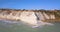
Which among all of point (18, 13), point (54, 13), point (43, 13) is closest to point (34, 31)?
point (18, 13)

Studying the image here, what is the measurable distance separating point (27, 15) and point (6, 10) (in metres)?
4.51

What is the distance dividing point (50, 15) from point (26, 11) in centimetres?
546

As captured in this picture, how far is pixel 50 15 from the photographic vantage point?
2709 centimetres

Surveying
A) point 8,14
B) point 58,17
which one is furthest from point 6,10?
point 58,17

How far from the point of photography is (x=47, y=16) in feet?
88.2

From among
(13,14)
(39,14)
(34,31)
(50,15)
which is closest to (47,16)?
(50,15)

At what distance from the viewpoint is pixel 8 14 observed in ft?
80.0

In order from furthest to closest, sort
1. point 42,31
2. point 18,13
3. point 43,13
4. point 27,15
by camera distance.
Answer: point 43,13 < point 18,13 < point 27,15 < point 42,31

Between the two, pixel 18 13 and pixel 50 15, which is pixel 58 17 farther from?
pixel 18 13

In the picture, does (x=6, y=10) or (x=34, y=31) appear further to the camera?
(x=6, y=10)

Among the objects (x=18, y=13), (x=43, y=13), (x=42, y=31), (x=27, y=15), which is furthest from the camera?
(x=43, y=13)

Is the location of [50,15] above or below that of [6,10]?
below

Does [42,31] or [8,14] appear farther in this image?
[8,14]

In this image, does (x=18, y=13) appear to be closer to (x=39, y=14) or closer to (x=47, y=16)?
(x=39, y=14)
